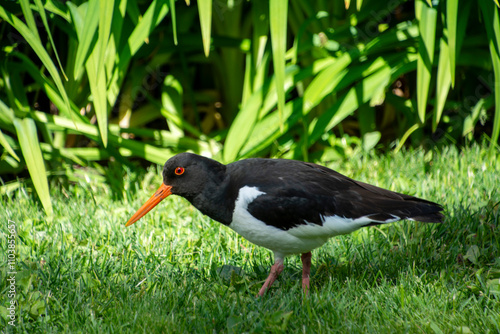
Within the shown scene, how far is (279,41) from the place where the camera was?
306 cm

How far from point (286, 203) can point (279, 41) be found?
3.20 feet

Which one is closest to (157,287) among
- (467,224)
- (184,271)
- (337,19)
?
(184,271)

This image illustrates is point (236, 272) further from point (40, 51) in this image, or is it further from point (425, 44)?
point (425, 44)

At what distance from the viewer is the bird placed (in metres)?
2.53

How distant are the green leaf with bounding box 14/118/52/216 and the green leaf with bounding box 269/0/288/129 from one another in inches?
53.4

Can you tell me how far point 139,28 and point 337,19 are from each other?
4.73 ft

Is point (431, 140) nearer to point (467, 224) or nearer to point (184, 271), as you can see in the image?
point (467, 224)

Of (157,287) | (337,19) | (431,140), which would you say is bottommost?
(431,140)

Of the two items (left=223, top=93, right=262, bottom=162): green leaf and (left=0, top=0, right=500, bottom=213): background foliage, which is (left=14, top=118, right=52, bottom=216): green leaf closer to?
(left=0, top=0, right=500, bottom=213): background foliage

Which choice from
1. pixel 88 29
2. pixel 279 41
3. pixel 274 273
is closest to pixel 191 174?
pixel 274 273

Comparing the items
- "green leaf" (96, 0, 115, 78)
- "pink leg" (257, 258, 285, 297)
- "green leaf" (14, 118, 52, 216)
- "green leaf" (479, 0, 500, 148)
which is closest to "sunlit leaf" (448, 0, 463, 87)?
"green leaf" (479, 0, 500, 148)

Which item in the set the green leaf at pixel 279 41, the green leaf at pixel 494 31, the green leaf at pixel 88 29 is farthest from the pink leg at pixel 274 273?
the green leaf at pixel 494 31

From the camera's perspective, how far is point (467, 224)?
2967mm

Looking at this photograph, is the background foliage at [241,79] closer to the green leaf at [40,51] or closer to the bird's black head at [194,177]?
the green leaf at [40,51]
